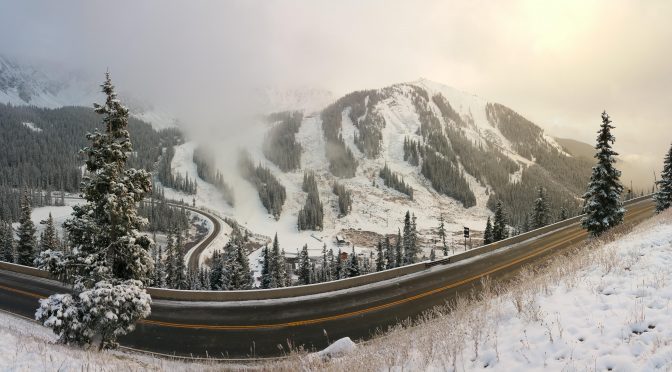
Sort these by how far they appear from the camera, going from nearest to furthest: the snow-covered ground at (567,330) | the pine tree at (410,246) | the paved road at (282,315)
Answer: the snow-covered ground at (567,330)
the paved road at (282,315)
the pine tree at (410,246)

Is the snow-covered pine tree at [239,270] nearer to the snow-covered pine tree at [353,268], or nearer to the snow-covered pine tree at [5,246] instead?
the snow-covered pine tree at [353,268]

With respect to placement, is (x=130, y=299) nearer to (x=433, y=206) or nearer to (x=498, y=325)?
(x=498, y=325)

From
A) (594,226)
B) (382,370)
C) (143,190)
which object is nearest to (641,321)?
(382,370)

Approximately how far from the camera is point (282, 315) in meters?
19.1

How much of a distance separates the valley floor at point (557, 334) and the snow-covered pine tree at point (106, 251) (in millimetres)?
4356

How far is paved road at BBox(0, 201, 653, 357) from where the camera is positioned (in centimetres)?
1678

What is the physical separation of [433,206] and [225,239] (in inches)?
4298

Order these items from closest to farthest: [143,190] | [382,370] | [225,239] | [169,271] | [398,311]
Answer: [382,370] → [143,190] → [398,311] → [169,271] → [225,239]

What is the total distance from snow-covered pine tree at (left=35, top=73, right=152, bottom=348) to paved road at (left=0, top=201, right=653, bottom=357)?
482cm

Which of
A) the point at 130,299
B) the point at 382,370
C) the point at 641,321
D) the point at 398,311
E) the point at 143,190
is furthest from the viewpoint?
the point at 398,311

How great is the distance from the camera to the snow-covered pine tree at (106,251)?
480 inches

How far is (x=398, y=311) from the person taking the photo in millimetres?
19359

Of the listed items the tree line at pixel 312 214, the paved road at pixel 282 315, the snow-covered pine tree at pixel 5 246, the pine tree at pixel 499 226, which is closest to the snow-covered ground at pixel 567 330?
the paved road at pixel 282 315

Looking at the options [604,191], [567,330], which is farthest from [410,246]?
[567,330]
